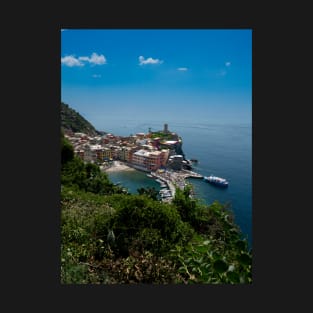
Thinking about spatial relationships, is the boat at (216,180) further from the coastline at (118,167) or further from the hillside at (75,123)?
the hillside at (75,123)

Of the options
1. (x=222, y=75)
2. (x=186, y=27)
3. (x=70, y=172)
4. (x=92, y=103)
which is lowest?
(x=70, y=172)

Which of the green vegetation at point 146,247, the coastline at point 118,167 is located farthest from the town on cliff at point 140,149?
the green vegetation at point 146,247

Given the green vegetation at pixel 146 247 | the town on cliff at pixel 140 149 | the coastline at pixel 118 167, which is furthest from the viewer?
the coastline at pixel 118 167

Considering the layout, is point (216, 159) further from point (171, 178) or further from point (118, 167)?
point (118, 167)

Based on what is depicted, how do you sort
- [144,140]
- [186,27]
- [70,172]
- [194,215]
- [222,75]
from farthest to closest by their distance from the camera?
[70,172] → [194,215] → [144,140] → [222,75] → [186,27]

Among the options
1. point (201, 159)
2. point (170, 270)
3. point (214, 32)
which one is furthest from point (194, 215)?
point (214, 32)

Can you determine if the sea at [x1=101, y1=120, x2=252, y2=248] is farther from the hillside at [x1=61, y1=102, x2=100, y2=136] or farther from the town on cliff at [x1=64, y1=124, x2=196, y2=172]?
the hillside at [x1=61, y1=102, x2=100, y2=136]

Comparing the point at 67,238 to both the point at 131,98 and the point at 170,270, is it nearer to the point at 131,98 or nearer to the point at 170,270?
the point at 170,270
